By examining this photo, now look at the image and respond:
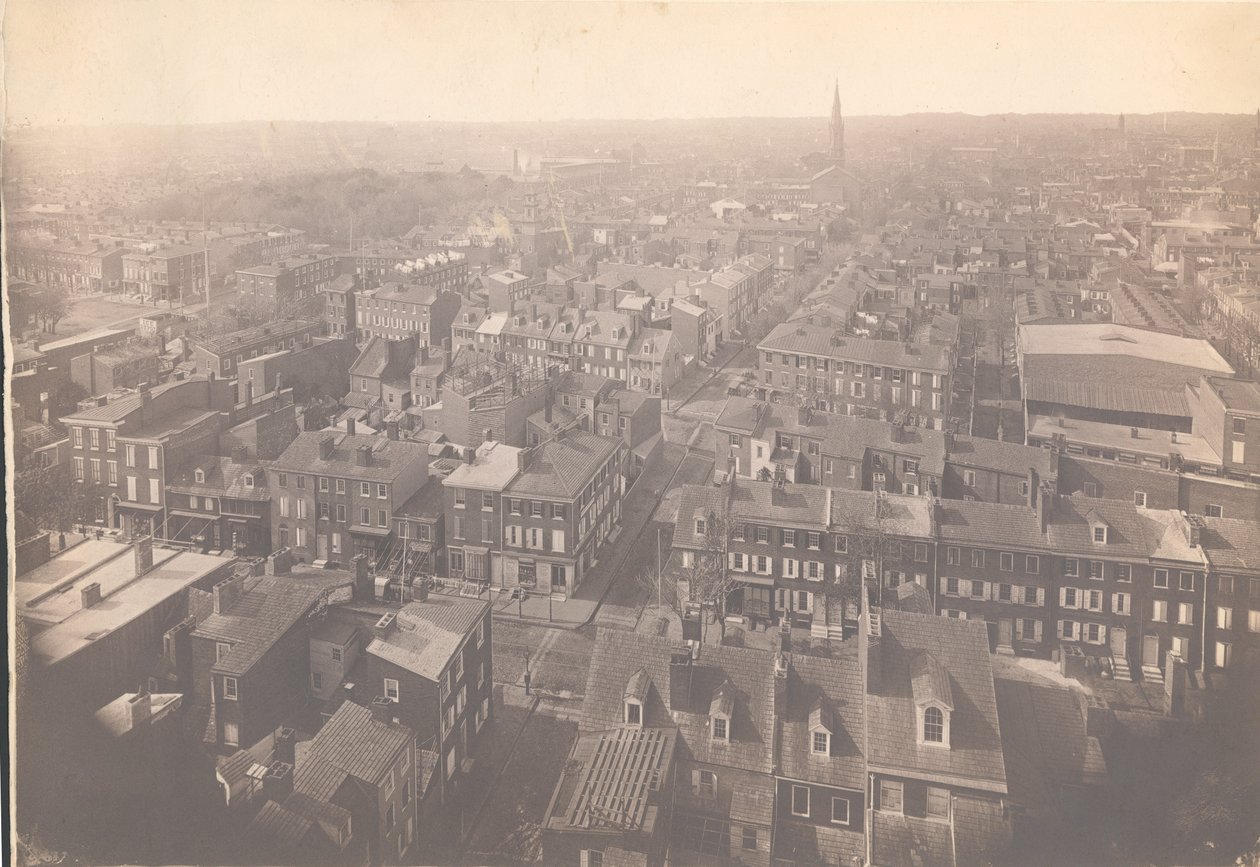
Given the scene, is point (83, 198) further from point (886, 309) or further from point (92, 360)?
point (886, 309)

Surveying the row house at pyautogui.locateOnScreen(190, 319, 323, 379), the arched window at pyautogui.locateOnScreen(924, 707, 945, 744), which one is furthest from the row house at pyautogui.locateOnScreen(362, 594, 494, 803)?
the row house at pyautogui.locateOnScreen(190, 319, 323, 379)

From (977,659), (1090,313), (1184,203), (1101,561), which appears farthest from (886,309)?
(977,659)

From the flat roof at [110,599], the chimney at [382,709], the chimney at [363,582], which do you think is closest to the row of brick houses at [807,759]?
the chimney at [382,709]

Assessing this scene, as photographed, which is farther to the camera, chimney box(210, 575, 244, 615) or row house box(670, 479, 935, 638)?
row house box(670, 479, 935, 638)

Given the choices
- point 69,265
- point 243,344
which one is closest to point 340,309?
point 243,344

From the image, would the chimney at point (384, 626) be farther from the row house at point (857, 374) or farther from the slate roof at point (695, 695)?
the row house at point (857, 374)

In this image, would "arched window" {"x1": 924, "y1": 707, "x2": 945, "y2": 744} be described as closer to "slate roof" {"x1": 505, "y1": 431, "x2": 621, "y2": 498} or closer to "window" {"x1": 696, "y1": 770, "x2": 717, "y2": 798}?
"window" {"x1": 696, "y1": 770, "x2": 717, "y2": 798}

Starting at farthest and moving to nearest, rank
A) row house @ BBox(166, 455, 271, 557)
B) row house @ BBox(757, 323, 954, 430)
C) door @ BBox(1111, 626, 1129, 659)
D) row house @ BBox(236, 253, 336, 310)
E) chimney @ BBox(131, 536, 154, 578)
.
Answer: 1. row house @ BBox(236, 253, 336, 310)
2. row house @ BBox(757, 323, 954, 430)
3. row house @ BBox(166, 455, 271, 557)
4. door @ BBox(1111, 626, 1129, 659)
5. chimney @ BBox(131, 536, 154, 578)

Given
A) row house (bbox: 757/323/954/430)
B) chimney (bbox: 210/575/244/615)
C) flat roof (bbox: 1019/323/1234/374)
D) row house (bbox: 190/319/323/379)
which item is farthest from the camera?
row house (bbox: 757/323/954/430)

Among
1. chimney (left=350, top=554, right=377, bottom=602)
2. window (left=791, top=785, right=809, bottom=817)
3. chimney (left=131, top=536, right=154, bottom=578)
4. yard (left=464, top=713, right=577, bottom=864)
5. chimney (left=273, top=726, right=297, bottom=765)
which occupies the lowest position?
yard (left=464, top=713, right=577, bottom=864)
